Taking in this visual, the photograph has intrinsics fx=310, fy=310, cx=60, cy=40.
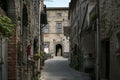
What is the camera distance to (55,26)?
5531cm

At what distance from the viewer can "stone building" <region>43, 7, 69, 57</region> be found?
53.8 meters

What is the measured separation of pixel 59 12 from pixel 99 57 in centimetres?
A: 4167

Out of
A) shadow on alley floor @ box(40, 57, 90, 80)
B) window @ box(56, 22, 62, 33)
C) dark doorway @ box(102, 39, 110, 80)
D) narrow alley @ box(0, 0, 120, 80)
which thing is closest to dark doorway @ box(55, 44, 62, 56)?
window @ box(56, 22, 62, 33)

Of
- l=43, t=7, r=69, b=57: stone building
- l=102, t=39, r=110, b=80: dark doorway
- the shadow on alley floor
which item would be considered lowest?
the shadow on alley floor

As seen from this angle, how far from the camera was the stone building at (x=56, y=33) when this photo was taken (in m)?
53.8

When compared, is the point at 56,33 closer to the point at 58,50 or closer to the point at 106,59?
the point at 58,50

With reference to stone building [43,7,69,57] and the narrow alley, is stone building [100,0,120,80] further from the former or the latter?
stone building [43,7,69,57]

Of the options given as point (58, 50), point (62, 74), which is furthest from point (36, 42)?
point (58, 50)

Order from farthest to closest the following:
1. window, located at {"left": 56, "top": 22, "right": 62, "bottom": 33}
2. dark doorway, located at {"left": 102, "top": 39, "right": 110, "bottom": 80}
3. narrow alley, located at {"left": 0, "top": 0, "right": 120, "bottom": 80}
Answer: window, located at {"left": 56, "top": 22, "right": 62, "bottom": 33} < dark doorway, located at {"left": 102, "top": 39, "right": 110, "bottom": 80} < narrow alley, located at {"left": 0, "top": 0, "right": 120, "bottom": 80}

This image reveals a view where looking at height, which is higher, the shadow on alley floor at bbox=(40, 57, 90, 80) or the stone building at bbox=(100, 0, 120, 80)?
the stone building at bbox=(100, 0, 120, 80)

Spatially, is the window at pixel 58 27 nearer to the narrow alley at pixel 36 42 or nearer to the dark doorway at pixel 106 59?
the narrow alley at pixel 36 42

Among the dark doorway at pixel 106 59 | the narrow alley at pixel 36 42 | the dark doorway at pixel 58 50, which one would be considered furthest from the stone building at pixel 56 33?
the dark doorway at pixel 106 59

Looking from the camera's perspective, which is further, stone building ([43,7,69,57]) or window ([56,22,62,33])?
window ([56,22,62,33])

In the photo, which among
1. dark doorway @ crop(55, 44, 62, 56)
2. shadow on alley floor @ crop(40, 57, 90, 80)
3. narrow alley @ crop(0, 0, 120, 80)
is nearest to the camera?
narrow alley @ crop(0, 0, 120, 80)
